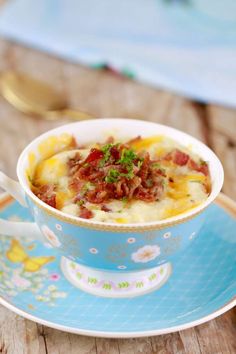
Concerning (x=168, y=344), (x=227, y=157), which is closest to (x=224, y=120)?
(x=227, y=157)

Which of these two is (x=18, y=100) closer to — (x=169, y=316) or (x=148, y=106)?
(x=148, y=106)

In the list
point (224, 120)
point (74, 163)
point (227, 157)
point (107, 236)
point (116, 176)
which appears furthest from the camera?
point (224, 120)

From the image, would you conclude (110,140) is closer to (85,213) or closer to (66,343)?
(85,213)

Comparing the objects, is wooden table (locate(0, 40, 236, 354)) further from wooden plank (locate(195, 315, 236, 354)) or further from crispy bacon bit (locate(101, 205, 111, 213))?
crispy bacon bit (locate(101, 205, 111, 213))

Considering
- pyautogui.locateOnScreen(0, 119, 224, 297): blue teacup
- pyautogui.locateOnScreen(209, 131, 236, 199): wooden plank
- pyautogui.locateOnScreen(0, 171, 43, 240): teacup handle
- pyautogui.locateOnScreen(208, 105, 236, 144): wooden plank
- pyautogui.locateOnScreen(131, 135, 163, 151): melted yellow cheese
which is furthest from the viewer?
pyautogui.locateOnScreen(208, 105, 236, 144): wooden plank

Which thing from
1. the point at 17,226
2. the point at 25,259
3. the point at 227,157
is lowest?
the point at 227,157

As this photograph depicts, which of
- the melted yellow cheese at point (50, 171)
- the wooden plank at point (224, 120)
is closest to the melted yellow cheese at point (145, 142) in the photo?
the melted yellow cheese at point (50, 171)

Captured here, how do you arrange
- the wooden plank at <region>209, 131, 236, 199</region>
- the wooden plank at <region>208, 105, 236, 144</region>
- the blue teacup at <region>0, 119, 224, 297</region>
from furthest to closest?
the wooden plank at <region>208, 105, 236, 144</region>
the wooden plank at <region>209, 131, 236, 199</region>
the blue teacup at <region>0, 119, 224, 297</region>

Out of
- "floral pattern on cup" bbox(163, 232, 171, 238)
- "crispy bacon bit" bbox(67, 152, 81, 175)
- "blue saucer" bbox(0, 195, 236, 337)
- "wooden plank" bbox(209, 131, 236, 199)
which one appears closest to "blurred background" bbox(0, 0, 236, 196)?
"wooden plank" bbox(209, 131, 236, 199)
